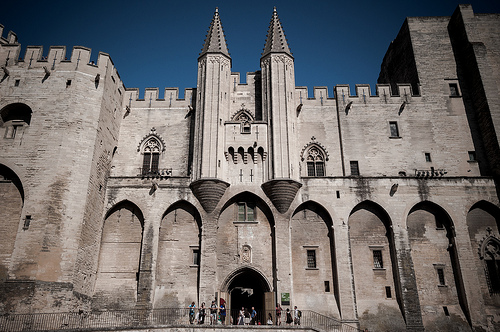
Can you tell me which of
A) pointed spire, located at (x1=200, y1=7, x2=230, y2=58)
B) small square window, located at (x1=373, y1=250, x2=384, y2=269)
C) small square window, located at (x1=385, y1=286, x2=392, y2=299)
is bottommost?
small square window, located at (x1=385, y1=286, x2=392, y2=299)

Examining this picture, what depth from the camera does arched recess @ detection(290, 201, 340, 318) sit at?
65.1 feet

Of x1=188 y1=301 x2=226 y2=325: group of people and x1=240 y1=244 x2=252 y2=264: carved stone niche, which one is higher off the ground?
x1=240 y1=244 x2=252 y2=264: carved stone niche

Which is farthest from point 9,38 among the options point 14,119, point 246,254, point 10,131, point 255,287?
point 255,287

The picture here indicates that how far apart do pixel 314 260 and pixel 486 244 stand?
8803mm

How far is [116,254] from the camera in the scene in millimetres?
20750

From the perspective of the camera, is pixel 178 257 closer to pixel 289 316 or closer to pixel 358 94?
pixel 289 316

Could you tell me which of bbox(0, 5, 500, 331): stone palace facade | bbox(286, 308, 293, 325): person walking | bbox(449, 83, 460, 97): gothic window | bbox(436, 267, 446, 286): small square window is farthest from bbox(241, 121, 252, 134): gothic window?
bbox(449, 83, 460, 97): gothic window

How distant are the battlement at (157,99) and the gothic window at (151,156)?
2471 millimetres

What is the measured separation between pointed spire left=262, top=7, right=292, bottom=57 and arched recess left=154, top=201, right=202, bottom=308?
35.3ft

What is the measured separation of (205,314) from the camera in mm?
18797

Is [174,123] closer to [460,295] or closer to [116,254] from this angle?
[116,254]

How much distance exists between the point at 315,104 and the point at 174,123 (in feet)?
29.3

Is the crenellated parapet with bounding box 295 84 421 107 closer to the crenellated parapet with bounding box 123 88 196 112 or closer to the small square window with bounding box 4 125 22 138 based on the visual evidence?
the crenellated parapet with bounding box 123 88 196 112

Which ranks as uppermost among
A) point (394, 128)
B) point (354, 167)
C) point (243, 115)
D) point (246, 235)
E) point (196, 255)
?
point (243, 115)
